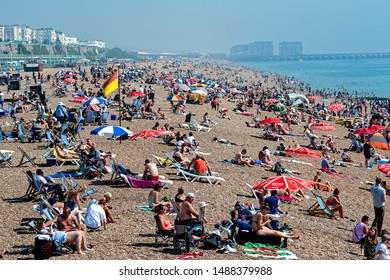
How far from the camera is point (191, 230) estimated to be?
749 cm

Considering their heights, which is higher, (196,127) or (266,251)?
(196,127)

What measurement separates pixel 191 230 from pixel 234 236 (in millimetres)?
848

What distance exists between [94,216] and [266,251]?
9.07 ft

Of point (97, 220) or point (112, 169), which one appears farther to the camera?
point (112, 169)

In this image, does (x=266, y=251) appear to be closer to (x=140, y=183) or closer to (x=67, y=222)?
(x=67, y=222)

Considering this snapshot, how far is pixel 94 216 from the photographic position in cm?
841

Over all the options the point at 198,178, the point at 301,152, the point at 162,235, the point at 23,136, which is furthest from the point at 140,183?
the point at 301,152

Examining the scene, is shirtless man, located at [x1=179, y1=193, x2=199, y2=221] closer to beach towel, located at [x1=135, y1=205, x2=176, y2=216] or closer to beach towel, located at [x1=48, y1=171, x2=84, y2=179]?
beach towel, located at [x1=135, y1=205, x2=176, y2=216]

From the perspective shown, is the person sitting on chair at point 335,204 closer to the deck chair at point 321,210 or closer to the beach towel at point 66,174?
the deck chair at point 321,210

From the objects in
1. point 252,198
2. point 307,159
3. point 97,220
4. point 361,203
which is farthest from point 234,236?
point 307,159

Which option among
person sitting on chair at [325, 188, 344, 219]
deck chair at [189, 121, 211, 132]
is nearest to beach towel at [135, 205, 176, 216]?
person sitting on chair at [325, 188, 344, 219]

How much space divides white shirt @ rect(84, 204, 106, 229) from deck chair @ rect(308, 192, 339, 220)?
430cm

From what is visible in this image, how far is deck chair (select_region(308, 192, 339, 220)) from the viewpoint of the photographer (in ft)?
34.4

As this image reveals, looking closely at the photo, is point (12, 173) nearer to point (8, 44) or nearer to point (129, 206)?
point (129, 206)
